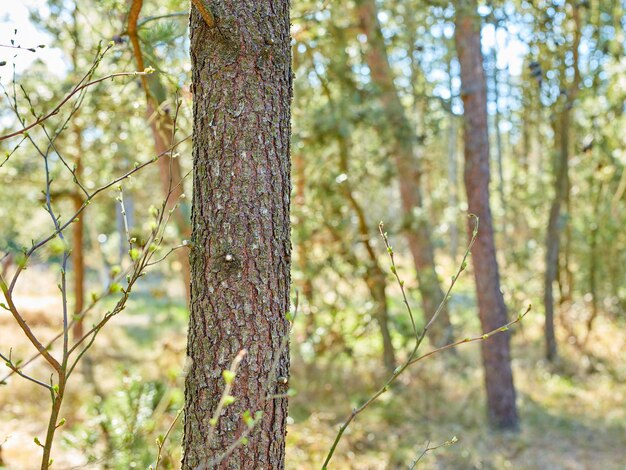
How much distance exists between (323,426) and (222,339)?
17.2 ft

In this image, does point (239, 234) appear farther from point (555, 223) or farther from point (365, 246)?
point (555, 223)

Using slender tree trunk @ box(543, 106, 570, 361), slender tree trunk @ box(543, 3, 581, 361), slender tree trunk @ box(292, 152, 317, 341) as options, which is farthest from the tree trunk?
slender tree trunk @ box(543, 106, 570, 361)

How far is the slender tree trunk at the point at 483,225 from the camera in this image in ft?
21.8

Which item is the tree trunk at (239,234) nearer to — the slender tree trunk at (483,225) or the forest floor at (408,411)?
the forest floor at (408,411)

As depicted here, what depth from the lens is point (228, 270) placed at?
190cm

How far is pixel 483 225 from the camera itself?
661cm

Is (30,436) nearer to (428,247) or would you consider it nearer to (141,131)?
(141,131)

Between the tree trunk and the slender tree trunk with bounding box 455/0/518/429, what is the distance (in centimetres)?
492

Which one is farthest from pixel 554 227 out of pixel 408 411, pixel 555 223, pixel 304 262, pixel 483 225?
pixel 304 262

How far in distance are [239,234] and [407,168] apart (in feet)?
24.1

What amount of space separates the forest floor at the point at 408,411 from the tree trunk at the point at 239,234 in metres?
1.98

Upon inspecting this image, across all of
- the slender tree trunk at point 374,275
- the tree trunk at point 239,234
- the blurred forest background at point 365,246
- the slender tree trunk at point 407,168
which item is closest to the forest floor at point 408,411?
the blurred forest background at point 365,246

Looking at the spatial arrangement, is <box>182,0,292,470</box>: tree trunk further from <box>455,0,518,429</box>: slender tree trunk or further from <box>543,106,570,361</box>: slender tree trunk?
<box>543,106,570,361</box>: slender tree trunk

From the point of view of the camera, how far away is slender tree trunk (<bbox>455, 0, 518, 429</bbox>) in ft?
21.8
